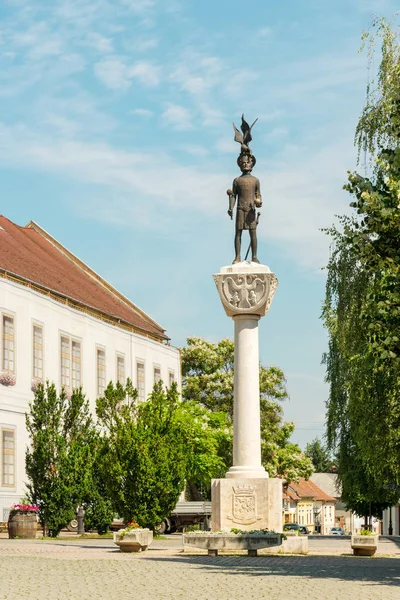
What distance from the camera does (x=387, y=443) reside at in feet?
105

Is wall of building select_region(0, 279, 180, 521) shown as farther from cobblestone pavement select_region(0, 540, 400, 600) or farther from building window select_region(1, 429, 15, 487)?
cobblestone pavement select_region(0, 540, 400, 600)

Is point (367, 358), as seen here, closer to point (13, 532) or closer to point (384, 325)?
point (384, 325)

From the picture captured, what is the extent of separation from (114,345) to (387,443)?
89.7 feet

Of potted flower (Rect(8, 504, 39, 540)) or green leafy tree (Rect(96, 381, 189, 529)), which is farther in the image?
potted flower (Rect(8, 504, 39, 540))

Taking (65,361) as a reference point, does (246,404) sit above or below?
below

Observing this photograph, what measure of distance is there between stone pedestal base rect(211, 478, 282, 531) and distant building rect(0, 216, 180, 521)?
17.4m

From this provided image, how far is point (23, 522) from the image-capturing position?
38469mm

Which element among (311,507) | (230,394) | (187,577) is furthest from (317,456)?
(187,577)

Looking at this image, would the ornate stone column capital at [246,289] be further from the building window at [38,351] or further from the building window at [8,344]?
the building window at [38,351]

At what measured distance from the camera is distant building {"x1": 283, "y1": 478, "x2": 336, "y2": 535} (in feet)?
440

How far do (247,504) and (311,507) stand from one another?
119 m

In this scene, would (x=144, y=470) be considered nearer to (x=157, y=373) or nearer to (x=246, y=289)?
(x=246, y=289)

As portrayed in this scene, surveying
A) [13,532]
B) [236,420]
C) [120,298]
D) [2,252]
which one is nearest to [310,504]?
[120,298]

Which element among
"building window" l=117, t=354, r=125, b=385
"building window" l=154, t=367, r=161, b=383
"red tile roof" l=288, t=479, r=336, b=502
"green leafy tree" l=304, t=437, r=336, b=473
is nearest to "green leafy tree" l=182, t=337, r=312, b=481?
"building window" l=154, t=367, r=161, b=383
